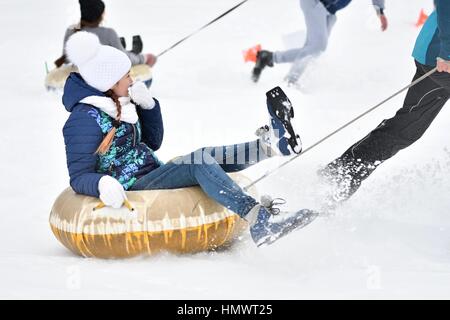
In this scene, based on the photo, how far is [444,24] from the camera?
3.46 meters

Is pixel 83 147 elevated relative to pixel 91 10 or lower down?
elevated

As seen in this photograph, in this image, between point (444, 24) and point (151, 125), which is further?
point (151, 125)

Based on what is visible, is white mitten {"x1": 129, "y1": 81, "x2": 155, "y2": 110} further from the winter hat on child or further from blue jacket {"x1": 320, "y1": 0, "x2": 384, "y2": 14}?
blue jacket {"x1": 320, "y1": 0, "x2": 384, "y2": 14}

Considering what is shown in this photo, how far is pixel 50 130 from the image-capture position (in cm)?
613

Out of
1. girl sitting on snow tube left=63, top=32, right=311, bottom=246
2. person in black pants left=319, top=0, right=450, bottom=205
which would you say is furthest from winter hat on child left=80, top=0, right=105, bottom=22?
person in black pants left=319, top=0, right=450, bottom=205

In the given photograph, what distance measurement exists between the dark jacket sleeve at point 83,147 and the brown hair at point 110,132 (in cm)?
2

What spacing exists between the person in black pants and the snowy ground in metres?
0.15

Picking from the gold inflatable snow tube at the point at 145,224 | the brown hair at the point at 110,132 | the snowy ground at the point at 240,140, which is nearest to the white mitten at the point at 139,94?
the brown hair at the point at 110,132

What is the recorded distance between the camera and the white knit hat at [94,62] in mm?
3557

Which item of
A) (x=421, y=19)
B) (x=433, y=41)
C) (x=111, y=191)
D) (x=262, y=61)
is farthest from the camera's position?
(x=421, y=19)

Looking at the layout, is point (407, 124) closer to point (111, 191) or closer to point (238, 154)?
point (238, 154)

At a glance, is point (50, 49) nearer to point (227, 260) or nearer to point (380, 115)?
point (380, 115)

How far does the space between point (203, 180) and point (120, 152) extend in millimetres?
371

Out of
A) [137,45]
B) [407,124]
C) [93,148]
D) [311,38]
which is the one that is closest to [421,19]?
[311,38]
